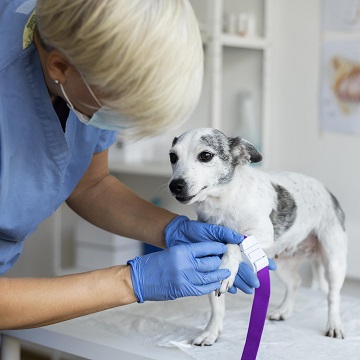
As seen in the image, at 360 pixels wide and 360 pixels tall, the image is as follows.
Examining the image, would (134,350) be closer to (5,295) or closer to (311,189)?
(5,295)

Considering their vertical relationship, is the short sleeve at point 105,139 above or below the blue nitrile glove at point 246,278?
Result: above

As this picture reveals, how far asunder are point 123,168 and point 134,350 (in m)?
1.06

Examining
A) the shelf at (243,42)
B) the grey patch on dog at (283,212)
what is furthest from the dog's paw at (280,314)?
the shelf at (243,42)

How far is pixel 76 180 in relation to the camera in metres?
1.29

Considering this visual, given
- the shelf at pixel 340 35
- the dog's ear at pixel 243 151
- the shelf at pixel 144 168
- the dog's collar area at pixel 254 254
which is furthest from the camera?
the shelf at pixel 144 168

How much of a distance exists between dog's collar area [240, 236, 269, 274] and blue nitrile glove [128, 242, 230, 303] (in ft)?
0.20

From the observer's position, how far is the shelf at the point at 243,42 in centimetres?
202

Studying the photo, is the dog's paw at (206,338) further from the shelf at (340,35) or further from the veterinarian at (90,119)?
the shelf at (340,35)

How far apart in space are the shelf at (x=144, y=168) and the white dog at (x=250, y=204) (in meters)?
0.70

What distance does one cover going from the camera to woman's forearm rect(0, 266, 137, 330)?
1019mm

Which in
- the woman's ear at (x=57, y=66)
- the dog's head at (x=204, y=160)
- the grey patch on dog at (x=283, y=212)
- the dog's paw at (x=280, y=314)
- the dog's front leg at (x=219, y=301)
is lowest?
the dog's paw at (x=280, y=314)

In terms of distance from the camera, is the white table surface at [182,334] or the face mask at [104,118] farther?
the white table surface at [182,334]

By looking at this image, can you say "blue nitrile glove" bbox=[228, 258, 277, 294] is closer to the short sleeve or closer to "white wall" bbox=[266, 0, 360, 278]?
the short sleeve

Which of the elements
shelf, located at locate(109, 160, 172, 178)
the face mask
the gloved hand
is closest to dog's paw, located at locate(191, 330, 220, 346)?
the gloved hand
